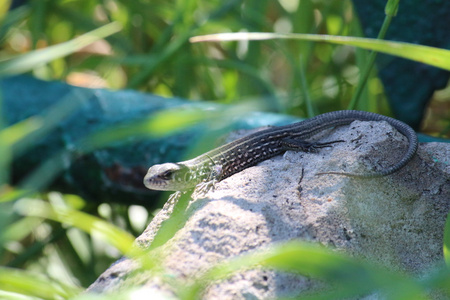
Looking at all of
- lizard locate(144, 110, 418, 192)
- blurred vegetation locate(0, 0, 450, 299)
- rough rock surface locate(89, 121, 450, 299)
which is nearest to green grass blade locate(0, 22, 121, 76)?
blurred vegetation locate(0, 0, 450, 299)

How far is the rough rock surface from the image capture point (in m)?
2.12

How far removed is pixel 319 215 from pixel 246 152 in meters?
0.78

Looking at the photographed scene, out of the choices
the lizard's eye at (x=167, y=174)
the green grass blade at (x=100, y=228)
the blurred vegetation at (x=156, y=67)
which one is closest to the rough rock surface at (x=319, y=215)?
the green grass blade at (x=100, y=228)

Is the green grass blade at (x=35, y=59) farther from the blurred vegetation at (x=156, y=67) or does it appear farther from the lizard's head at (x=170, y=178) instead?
the lizard's head at (x=170, y=178)

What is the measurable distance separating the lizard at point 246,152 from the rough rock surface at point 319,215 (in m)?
0.18

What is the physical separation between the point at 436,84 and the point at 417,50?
73.4 inches

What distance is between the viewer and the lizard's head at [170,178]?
112 inches

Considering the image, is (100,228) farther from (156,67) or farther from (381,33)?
(156,67)

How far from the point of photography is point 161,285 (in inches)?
79.4

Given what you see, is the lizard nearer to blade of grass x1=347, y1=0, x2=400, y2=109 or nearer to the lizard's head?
the lizard's head

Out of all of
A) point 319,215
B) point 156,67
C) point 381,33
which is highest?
point 381,33

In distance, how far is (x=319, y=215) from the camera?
227 cm

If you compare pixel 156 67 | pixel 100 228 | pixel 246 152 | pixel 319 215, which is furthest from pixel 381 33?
pixel 156 67

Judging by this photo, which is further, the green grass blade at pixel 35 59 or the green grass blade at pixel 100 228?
the green grass blade at pixel 35 59
